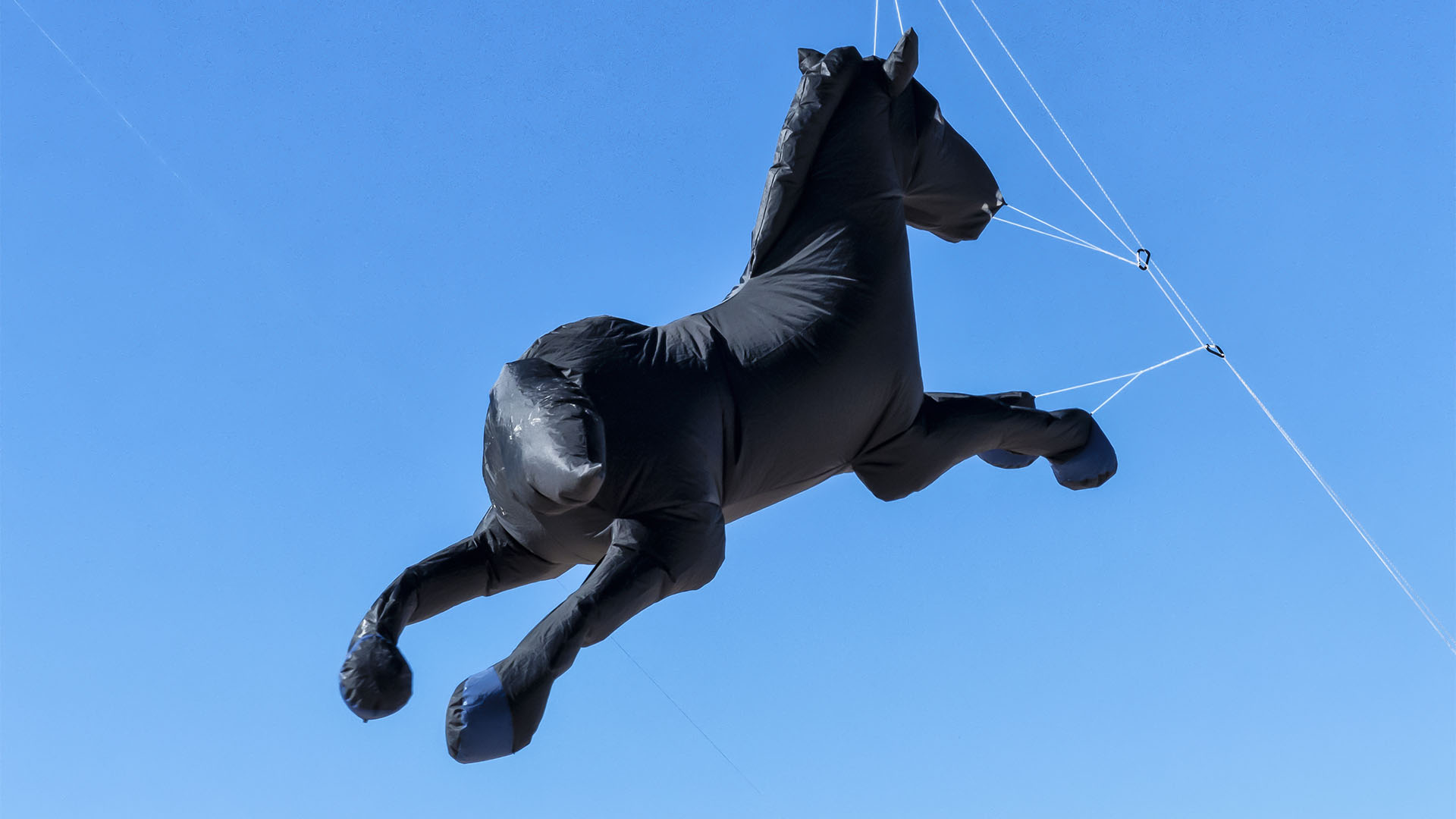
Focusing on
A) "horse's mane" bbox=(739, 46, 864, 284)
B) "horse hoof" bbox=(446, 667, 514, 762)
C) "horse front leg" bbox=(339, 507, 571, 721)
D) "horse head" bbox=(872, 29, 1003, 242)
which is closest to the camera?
"horse hoof" bbox=(446, 667, 514, 762)

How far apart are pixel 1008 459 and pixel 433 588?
1564 mm

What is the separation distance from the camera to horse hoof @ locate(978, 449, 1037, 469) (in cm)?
396

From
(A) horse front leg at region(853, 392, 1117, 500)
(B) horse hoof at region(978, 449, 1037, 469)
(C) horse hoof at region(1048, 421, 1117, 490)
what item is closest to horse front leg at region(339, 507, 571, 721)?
(A) horse front leg at region(853, 392, 1117, 500)

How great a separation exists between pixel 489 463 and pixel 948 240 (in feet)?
4.88

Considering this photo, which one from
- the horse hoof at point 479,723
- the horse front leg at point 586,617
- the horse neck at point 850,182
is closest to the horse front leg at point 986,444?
the horse neck at point 850,182

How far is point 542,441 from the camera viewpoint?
2871 millimetres

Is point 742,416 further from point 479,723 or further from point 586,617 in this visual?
point 479,723

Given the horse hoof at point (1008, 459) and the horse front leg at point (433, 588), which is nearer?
the horse front leg at point (433, 588)

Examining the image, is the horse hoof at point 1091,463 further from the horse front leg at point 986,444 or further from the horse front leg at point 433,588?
the horse front leg at point 433,588

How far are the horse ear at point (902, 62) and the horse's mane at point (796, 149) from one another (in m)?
0.12

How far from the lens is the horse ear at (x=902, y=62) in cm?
358

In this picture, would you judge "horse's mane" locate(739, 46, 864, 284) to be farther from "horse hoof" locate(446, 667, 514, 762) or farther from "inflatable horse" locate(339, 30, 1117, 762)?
"horse hoof" locate(446, 667, 514, 762)

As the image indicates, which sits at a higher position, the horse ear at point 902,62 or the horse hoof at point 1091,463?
the horse ear at point 902,62

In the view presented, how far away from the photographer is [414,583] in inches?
125
